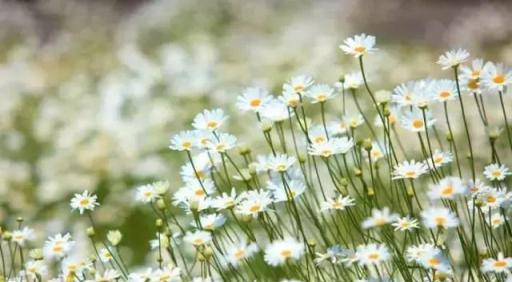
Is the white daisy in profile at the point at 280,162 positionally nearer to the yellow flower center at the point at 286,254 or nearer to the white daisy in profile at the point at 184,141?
the white daisy in profile at the point at 184,141

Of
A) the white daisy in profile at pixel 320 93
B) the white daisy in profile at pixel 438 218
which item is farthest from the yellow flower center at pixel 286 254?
the white daisy in profile at pixel 320 93

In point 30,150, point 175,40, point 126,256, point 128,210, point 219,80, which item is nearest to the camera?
point 126,256

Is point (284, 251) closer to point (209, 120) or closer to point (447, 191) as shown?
point (447, 191)

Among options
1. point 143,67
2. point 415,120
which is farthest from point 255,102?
point 143,67

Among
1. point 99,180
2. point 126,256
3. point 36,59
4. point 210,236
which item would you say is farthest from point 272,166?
point 36,59

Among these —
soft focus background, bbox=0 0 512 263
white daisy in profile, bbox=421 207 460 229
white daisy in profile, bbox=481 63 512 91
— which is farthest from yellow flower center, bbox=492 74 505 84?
soft focus background, bbox=0 0 512 263

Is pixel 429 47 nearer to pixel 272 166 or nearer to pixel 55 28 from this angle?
pixel 55 28

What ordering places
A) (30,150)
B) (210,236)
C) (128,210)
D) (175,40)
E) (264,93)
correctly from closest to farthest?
(210,236)
(264,93)
(128,210)
(30,150)
(175,40)
